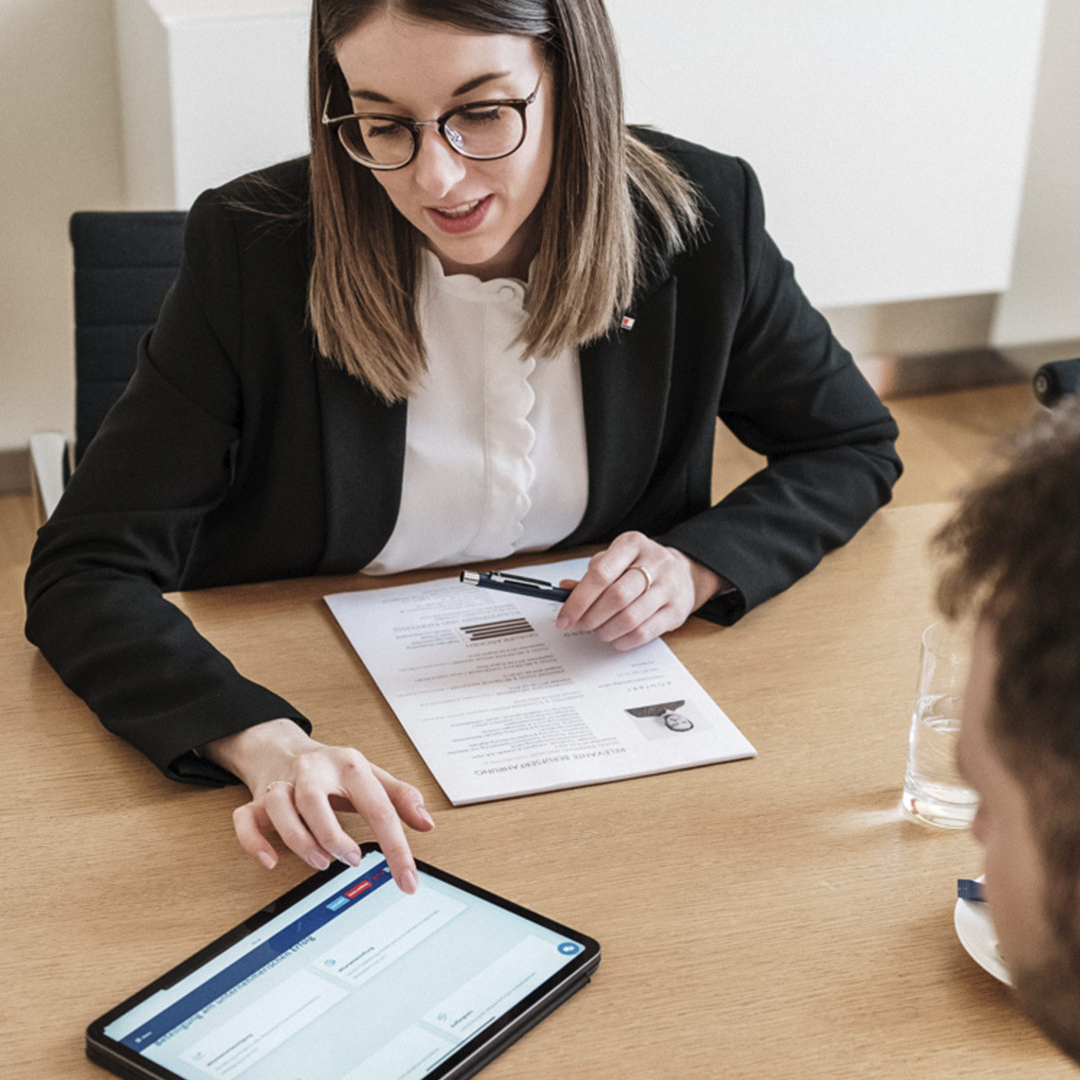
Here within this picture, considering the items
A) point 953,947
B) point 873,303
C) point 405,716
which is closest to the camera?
point 953,947

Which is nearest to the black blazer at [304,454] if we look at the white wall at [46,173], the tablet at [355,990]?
the tablet at [355,990]

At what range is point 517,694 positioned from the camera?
49.1 inches

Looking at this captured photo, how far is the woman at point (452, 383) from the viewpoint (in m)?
1.27

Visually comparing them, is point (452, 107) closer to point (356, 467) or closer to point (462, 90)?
point (462, 90)

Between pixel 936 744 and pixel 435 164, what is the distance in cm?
67

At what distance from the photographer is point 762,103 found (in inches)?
121

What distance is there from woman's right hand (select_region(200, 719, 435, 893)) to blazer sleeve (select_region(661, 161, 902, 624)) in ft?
1.64

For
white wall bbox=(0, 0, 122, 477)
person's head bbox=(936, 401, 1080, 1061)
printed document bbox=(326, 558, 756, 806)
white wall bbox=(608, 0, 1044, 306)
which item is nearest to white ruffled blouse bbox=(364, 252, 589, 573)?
printed document bbox=(326, 558, 756, 806)

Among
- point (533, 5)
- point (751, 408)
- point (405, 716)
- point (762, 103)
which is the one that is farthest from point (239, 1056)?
point (762, 103)

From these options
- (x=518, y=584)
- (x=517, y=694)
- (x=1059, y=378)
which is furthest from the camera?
(x=1059, y=378)

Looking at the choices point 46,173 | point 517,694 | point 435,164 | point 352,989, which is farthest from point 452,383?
point 46,173

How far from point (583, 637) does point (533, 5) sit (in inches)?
23.1

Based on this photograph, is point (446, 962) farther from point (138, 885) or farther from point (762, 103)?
point (762, 103)

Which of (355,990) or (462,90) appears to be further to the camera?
(462,90)
